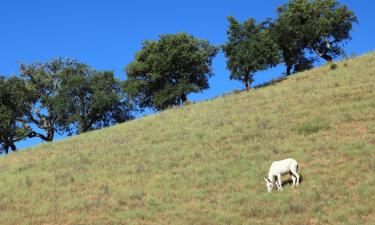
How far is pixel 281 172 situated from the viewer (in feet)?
67.3

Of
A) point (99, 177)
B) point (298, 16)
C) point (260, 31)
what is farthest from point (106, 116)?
point (99, 177)

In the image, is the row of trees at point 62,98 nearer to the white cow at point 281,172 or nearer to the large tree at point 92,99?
the large tree at point 92,99

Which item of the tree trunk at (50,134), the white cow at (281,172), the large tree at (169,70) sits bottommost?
the white cow at (281,172)

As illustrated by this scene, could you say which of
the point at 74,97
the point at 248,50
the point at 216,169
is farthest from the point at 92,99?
the point at 216,169

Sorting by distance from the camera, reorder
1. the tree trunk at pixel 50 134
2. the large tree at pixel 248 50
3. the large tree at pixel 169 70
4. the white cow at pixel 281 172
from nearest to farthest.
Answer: the white cow at pixel 281 172, the large tree at pixel 248 50, the large tree at pixel 169 70, the tree trunk at pixel 50 134

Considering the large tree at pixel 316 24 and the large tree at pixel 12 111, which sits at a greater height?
the large tree at pixel 316 24

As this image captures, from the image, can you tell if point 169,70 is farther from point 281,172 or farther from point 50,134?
point 281,172

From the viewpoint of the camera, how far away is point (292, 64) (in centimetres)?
6975

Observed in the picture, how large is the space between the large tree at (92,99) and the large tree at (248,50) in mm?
16992

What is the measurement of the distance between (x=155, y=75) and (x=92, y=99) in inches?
376

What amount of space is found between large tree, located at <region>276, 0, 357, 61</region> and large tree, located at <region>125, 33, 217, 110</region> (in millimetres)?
9730

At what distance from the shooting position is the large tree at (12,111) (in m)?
57.1

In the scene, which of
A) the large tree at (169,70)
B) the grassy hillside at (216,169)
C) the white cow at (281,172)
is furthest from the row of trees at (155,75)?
the white cow at (281,172)

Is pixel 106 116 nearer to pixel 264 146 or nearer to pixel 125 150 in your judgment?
pixel 125 150
